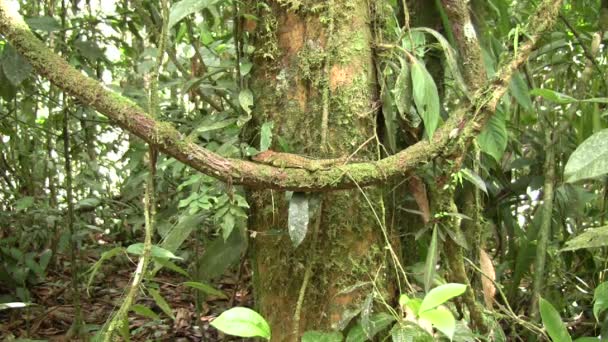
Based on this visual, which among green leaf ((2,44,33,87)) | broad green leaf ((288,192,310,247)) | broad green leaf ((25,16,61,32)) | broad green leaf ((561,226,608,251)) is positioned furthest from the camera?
broad green leaf ((25,16,61,32))

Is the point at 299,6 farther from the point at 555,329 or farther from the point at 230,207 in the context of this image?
the point at 555,329

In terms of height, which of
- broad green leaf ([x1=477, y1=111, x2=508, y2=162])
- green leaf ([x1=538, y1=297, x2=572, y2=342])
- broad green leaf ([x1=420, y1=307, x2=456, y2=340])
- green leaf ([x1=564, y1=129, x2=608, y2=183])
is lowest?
green leaf ([x1=538, y1=297, x2=572, y2=342])

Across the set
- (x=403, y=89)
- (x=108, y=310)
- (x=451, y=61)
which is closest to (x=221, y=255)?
(x=403, y=89)

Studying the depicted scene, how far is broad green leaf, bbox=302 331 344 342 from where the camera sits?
101cm

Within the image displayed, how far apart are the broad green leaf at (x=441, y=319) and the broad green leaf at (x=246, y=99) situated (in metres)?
0.53

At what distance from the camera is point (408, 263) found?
4.57 ft

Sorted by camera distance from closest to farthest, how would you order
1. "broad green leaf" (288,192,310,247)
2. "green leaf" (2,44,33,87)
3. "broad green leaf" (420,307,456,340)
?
"broad green leaf" (420,307,456,340) < "broad green leaf" (288,192,310,247) < "green leaf" (2,44,33,87)

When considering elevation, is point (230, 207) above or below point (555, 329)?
above

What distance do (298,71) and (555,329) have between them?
641 mm

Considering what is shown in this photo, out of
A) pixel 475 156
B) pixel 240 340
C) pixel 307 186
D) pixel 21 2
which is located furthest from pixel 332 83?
pixel 21 2

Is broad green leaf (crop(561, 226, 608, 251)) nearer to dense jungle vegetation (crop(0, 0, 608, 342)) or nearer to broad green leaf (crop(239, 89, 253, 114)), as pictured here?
dense jungle vegetation (crop(0, 0, 608, 342))

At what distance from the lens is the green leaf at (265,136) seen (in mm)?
1086

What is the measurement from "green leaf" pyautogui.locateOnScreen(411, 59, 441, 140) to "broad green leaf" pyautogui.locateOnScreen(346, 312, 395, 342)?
0.35 meters

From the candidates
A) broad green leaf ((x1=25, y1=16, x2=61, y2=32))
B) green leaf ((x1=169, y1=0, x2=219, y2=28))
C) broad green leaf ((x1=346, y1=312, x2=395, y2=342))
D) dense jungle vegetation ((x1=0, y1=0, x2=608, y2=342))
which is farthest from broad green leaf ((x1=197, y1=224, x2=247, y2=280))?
broad green leaf ((x1=25, y1=16, x2=61, y2=32))
